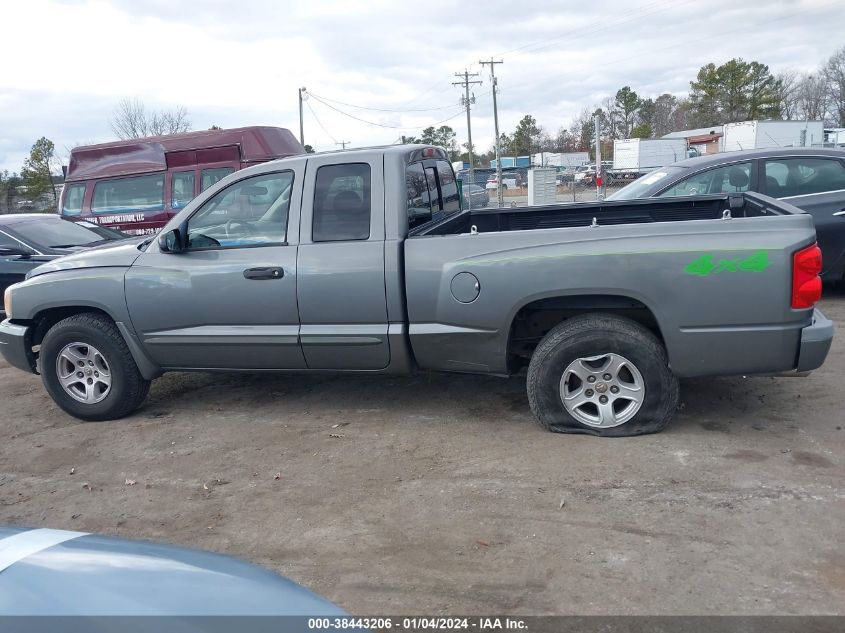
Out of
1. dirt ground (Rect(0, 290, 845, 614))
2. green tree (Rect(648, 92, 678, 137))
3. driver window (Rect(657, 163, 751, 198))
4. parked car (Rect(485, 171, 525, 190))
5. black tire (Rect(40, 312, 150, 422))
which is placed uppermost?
green tree (Rect(648, 92, 678, 137))

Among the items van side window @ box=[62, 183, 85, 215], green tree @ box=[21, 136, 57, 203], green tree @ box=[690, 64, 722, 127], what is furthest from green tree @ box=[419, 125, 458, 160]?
van side window @ box=[62, 183, 85, 215]

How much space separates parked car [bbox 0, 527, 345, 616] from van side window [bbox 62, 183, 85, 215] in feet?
40.5

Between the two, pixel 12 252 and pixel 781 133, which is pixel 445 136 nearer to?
pixel 781 133

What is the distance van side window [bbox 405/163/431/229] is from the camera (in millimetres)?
5138

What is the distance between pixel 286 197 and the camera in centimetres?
515

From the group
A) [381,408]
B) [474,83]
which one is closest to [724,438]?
[381,408]

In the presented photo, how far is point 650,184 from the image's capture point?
26.8ft

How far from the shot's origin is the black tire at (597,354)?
176 inches

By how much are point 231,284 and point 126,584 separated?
3409mm

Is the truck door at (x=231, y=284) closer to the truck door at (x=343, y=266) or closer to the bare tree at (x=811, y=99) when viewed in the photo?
the truck door at (x=343, y=266)

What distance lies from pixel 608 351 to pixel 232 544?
2409 mm

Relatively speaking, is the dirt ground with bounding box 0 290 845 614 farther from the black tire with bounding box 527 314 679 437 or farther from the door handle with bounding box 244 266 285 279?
the door handle with bounding box 244 266 285 279

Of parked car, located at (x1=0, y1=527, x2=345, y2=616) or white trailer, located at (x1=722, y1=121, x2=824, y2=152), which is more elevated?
white trailer, located at (x1=722, y1=121, x2=824, y2=152)

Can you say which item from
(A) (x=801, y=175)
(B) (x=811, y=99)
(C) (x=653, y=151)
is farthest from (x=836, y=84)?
(A) (x=801, y=175)
